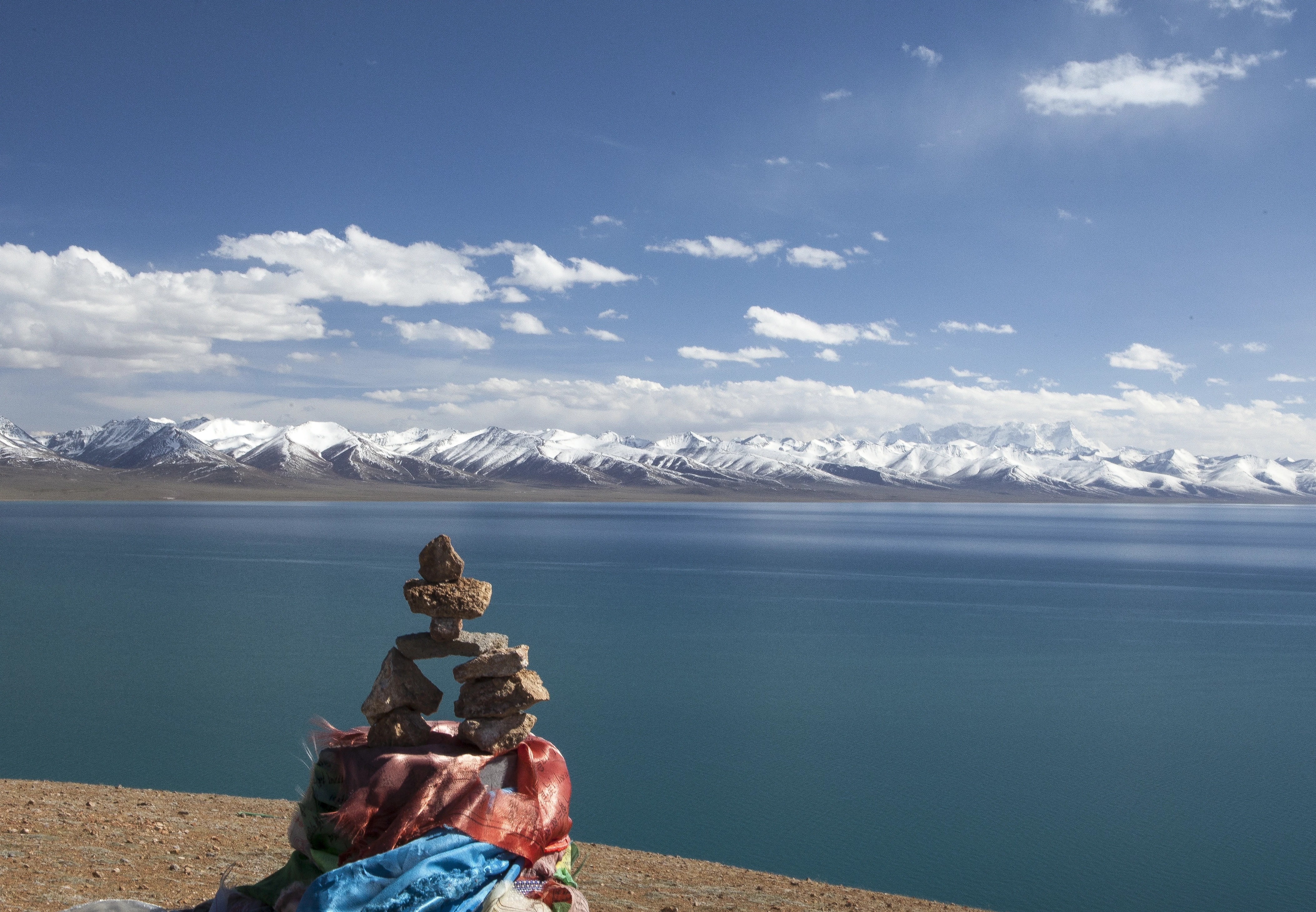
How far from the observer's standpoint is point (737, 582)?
161 feet

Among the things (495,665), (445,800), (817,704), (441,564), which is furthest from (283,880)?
(817,704)

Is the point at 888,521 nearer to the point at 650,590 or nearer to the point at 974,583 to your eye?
the point at 974,583

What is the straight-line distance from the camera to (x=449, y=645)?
6.80 meters

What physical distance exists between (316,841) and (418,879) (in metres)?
1.02

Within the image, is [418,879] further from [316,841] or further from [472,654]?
[472,654]

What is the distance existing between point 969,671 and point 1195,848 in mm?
12434

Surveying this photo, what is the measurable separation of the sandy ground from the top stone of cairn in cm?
284

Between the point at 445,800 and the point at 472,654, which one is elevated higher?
the point at 472,654

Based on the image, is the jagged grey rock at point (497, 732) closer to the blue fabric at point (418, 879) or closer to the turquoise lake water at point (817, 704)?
the blue fabric at point (418, 879)

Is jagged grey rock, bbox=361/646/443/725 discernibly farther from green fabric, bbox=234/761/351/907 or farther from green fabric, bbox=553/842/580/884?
green fabric, bbox=553/842/580/884

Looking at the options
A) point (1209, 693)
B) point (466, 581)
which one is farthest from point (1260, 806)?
point (466, 581)

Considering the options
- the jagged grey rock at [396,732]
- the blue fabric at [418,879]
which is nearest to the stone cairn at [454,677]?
the jagged grey rock at [396,732]

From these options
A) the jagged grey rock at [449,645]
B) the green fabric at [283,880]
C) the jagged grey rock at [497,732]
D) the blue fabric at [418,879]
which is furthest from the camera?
the jagged grey rock at [449,645]

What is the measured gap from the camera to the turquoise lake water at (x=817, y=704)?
1477cm
